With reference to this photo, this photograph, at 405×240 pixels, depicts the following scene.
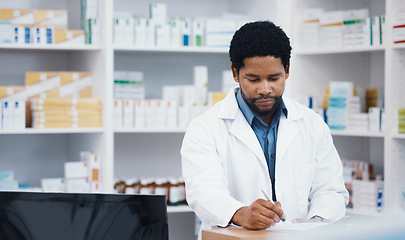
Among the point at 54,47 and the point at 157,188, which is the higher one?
the point at 54,47

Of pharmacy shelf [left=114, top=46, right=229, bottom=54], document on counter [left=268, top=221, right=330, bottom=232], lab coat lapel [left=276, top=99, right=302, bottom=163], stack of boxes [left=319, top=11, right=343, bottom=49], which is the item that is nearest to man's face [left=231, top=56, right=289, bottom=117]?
lab coat lapel [left=276, top=99, right=302, bottom=163]

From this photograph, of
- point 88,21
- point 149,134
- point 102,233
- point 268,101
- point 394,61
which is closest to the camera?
point 102,233

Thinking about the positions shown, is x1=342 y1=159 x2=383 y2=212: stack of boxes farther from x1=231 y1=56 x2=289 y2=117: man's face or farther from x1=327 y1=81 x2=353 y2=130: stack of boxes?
x1=231 y1=56 x2=289 y2=117: man's face

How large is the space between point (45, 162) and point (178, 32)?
1.25 meters

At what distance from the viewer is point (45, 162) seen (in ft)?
12.3

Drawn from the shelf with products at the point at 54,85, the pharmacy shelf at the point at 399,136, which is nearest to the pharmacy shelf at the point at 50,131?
the shelf with products at the point at 54,85

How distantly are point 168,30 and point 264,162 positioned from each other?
184cm

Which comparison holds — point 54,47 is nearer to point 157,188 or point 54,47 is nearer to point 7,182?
point 7,182

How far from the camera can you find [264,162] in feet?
5.95

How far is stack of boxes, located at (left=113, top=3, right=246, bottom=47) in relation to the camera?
3.41 m

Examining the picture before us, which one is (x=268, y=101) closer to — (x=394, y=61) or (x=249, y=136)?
(x=249, y=136)

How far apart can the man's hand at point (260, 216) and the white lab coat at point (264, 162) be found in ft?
0.90

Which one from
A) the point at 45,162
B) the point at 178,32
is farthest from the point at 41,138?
the point at 178,32

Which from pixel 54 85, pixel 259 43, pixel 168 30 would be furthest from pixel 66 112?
pixel 259 43
